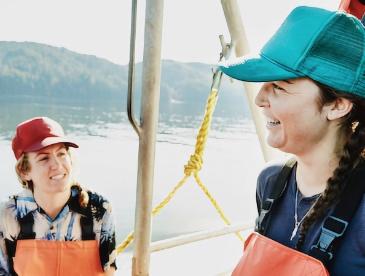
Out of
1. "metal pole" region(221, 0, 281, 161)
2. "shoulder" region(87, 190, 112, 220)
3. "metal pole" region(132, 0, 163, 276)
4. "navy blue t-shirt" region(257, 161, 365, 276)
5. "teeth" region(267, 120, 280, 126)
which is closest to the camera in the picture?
"navy blue t-shirt" region(257, 161, 365, 276)

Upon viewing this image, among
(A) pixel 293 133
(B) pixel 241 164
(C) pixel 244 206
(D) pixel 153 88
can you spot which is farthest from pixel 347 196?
(B) pixel 241 164

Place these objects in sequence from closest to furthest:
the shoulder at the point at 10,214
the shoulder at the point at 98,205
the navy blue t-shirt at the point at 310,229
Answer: the navy blue t-shirt at the point at 310,229
the shoulder at the point at 10,214
the shoulder at the point at 98,205

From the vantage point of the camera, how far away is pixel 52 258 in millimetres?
1665

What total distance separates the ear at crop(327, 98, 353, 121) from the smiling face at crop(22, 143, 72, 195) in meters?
1.15

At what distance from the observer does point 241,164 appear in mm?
23703

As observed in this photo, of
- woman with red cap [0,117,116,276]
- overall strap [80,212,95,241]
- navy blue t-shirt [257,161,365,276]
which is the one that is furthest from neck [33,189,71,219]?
navy blue t-shirt [257,161,365,276]

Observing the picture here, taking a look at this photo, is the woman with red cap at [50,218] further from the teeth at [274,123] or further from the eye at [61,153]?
the teeth at [274,123]

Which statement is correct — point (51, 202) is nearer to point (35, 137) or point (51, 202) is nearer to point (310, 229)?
point (35, 137)

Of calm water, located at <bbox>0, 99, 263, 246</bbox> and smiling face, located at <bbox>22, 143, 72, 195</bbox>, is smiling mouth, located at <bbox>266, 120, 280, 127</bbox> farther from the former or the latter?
calm water, located at <bbox>0, 99, 263, 246</bbox>

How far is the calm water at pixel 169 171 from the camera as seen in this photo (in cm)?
1234

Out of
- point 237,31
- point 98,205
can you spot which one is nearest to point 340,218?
point 98,205

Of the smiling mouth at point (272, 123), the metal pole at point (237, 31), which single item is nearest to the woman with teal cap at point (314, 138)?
the smiling mouth at point (272, 123)

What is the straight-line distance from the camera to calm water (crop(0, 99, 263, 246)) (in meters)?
12.3

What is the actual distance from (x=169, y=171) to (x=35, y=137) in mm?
17072
